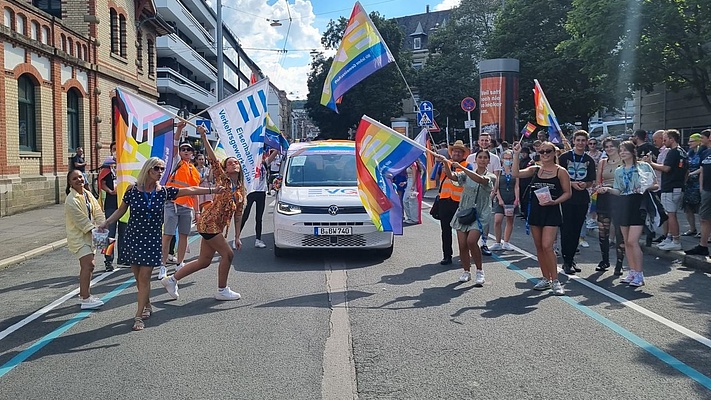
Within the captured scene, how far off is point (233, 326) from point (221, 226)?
4.12 feet

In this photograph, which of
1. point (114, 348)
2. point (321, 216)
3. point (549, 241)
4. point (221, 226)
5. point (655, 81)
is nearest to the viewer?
point (114, 348)

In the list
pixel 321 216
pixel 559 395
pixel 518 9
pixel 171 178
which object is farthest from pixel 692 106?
pixel 559 395

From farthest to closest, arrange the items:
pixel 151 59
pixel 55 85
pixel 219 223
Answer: pixel 151 59
pixel 55 85
pixel 219 223

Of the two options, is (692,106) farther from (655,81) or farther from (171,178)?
(171,178)

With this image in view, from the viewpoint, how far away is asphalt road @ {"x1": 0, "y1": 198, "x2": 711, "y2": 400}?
15.2ft

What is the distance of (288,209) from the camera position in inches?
383

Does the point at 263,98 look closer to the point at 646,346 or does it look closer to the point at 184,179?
the point at 184,179

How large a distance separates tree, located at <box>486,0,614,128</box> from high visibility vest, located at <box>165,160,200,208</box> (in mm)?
30237

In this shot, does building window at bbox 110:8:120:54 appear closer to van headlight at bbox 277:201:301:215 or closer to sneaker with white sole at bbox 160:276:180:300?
van headlight at bbox 277:201:301:215

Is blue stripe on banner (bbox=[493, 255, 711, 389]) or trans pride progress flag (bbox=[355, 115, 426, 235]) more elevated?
trans pride progress flag (bbox=[355, 115, 426, 235])

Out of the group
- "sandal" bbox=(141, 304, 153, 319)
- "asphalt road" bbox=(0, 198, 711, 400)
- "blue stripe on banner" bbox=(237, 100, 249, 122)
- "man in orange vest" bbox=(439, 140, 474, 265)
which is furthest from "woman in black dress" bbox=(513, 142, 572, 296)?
Answer: "sandal" bbox=(141, 304, 153, 319)

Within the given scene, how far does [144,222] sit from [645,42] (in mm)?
18016

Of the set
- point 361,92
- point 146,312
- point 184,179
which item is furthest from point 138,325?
point 361,92

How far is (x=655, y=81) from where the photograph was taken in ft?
70.1
